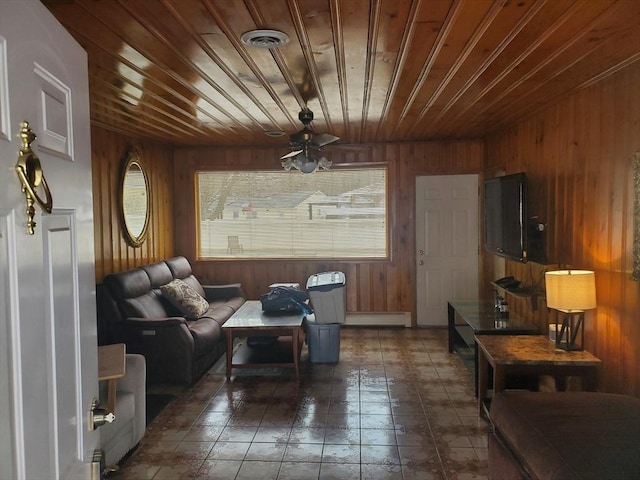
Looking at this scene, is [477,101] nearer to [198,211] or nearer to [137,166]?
[137,166]

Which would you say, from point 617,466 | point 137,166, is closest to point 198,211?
point 137,166

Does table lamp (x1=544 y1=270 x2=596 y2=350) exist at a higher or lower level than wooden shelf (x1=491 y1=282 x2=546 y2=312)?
higher

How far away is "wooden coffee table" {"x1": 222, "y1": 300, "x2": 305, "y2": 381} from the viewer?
14.2 ft

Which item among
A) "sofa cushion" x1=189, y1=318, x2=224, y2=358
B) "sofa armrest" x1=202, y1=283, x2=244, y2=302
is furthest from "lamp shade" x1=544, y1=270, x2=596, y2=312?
"sofa armrest" x1=202, y1=283, x2=244, y2=302

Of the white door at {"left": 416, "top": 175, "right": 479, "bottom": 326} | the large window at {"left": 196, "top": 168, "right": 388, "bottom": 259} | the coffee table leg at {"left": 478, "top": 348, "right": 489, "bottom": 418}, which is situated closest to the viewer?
the coffee table leg at {"left": 478, "top": 348, "right": 489, "bottom": 418}

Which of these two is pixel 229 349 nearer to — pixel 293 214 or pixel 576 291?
pixel 293 214

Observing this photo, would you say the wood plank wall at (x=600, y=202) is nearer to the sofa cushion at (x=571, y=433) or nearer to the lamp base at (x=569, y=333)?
the lamp base at (x=569, y=333)

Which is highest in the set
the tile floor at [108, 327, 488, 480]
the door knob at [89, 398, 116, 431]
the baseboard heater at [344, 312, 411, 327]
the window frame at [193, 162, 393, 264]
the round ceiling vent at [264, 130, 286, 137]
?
the round ceiling vent at [264, 130, 286, 137]

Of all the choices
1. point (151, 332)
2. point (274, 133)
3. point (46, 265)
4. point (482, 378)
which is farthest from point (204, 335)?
point (46, 265)

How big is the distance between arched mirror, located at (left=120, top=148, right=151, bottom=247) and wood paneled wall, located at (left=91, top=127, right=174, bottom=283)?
0.06 meters

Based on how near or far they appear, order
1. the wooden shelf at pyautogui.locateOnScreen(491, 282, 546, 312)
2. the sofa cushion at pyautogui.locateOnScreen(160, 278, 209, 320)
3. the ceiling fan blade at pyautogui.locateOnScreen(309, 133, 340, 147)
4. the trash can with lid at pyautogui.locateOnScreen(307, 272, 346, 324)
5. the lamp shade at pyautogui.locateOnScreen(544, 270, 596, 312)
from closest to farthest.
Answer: the lamp shade at pyautogui.locateOnScreen(544, 270, 596, 312), the wooden shelf at pyautogui.locateOnScreen(491, 282, 546, 312), the ceiling fan blade at pyautogui.locateOnScreen(309, 133, 340, 147), the trash can with lid at pyautogui.locateOnScreen(307, 272, 346, 324), the sofa cushion at pyautogui.locateOnScreen(160, 278, 209, 320)

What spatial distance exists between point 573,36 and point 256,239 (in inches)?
184

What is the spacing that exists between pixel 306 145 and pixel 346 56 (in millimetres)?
1465

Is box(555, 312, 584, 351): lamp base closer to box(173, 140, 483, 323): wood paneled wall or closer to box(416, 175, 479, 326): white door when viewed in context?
box(416, 175, 479, 326): white door
